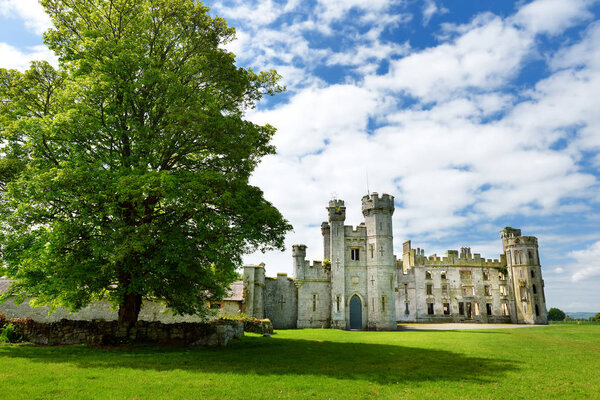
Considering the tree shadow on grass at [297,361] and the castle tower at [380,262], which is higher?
the castle tower at [380,262]

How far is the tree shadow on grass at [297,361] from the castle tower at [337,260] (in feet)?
68.5

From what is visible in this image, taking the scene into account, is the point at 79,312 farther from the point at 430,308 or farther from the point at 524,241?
the point at 524,241

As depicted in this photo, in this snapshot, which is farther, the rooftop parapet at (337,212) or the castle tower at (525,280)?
the castle tower at (525,280)

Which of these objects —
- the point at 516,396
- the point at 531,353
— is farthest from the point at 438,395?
the point at 531,353

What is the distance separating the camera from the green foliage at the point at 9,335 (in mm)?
18156

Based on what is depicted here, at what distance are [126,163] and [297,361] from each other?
451 inches

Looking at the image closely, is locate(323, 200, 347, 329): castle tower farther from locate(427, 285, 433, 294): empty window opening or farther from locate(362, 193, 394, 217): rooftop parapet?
locate(427, 285, 433, 294): empty window opening

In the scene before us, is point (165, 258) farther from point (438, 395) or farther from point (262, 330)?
point (262, 330)

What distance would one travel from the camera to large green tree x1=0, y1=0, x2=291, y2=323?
1476 cm

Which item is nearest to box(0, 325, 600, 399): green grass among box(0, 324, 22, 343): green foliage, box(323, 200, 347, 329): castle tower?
box(0, 324, 22, 343): green foliage

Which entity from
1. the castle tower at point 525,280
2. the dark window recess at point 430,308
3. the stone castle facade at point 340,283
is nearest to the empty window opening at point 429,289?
the dark window recess at point 430,308

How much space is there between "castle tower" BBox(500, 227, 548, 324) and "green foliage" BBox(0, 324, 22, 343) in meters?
55.0

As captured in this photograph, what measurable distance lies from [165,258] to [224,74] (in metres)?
9.75

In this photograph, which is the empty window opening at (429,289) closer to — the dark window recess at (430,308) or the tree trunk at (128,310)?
the dark window recess at (430,308)
